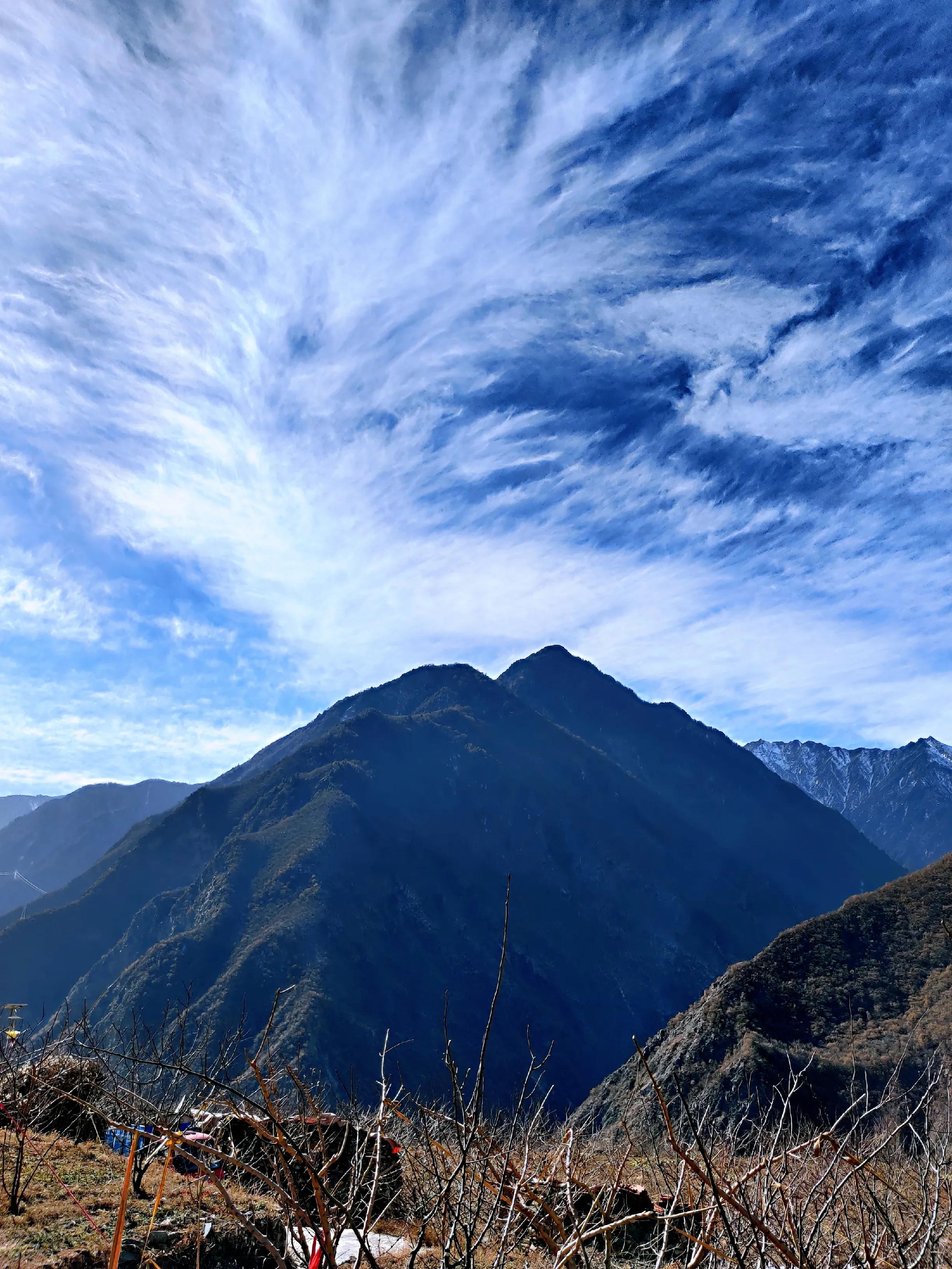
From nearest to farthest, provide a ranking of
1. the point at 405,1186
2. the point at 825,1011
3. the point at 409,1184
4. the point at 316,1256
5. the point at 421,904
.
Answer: the point at 316,1256
the point at 409,1184
the point at 405,1186
the point at 825,1011
the point at 421,904

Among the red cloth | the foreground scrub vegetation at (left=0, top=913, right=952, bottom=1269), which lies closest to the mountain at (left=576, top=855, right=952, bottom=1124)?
the foreground scrub vegetation at (left=0, top=913, right=952, bottom=1269)

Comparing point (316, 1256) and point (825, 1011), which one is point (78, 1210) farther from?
point (825, 1011)

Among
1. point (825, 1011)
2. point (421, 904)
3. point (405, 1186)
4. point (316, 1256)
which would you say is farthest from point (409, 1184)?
point (421, 904)

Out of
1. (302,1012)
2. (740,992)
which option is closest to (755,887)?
(302,1012)

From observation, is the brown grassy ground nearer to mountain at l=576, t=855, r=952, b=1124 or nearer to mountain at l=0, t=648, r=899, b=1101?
mountain at l=576, t=855, r=952, b=1124

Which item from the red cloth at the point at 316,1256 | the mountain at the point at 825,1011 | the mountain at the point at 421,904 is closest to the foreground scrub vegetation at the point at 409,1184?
the red cloth at the point at 316,1256

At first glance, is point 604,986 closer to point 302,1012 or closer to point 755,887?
point 755,887

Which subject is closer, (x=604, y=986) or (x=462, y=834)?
(x=604, y=986)
